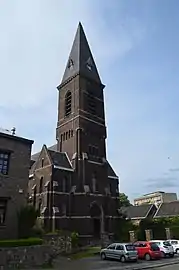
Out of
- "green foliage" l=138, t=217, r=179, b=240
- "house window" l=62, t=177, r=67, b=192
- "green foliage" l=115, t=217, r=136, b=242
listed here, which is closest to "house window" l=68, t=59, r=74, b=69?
"house window" l=62, t=177, r=67, b=192

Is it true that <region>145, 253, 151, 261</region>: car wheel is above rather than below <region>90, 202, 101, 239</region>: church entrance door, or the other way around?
below

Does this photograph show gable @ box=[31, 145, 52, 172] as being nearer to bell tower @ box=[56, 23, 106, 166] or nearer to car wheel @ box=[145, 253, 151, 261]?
bell tower @ box=[56, 23, 106, 166]

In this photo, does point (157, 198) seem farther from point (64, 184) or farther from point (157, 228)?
point (64, 184)

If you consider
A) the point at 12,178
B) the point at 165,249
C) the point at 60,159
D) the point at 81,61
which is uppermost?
the point at 81,61

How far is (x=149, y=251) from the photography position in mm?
25203

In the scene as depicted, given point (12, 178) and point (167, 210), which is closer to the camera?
point (12, 178)

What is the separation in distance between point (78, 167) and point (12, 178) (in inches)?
827

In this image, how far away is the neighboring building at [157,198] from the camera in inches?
4488

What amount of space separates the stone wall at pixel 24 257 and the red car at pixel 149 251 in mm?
9534

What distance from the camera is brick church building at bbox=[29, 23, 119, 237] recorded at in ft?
133

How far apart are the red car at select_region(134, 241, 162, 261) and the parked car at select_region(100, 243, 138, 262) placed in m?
2.34

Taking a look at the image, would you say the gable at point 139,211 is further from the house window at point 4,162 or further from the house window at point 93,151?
the house window at point 4,162

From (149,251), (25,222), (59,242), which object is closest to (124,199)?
(59,242)

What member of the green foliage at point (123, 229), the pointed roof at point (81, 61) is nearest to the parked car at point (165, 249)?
the green foliage at point (123, 229)
